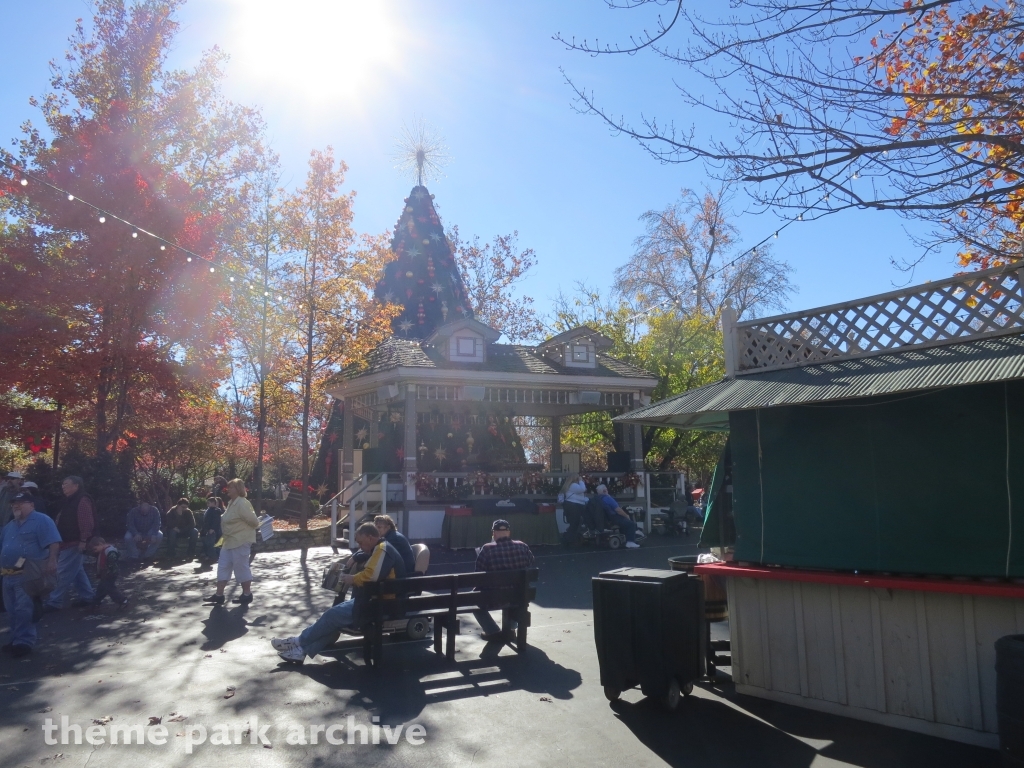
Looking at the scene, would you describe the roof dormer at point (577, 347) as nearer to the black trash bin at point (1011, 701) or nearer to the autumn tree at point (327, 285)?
the autumn tree at point (327, 285)

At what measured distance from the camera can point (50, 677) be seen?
7102 millimetres

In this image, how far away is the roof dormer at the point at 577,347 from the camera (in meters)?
21.4

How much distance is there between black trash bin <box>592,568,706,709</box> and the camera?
20.1 feet

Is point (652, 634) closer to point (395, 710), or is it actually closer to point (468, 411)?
point (395, 710)

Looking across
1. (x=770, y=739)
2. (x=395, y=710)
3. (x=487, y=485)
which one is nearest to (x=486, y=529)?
(x=487, y=485)

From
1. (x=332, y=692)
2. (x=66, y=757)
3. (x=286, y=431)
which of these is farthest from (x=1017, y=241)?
(x=286, y=431)

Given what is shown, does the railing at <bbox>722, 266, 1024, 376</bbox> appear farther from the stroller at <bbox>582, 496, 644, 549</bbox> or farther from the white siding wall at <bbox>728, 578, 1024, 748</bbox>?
the stroller at <bbox>582, 496, 644, 549</bbox>

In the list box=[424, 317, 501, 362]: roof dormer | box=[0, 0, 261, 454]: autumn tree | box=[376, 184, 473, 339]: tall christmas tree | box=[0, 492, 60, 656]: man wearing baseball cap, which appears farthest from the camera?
box=[376, 184, 473, 339]: tall christmas tree

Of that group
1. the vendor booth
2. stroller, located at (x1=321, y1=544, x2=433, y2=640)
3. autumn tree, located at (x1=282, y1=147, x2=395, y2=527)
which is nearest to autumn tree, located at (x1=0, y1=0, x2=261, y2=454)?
autumn tree, located at (x1=282, y1=147, x2=395, y2=527)

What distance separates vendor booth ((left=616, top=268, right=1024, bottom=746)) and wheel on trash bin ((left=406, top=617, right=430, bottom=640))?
332 cm

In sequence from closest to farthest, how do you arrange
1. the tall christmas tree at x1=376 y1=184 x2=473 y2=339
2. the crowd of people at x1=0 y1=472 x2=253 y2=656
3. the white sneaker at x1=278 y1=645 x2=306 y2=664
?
the white sneaker at x1=278 y1=645 x2=306 y2=664, the crowd of people at x1=0 y1=472 x2=253 y2=656, the tall christmas tree at x1=376 y1=184 x2=473 y2=339

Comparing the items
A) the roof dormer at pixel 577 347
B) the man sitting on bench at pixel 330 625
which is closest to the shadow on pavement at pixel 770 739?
the man sitting on bench at pixel 330 625

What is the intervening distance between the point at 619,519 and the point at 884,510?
11.8 m

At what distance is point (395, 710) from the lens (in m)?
6.25
